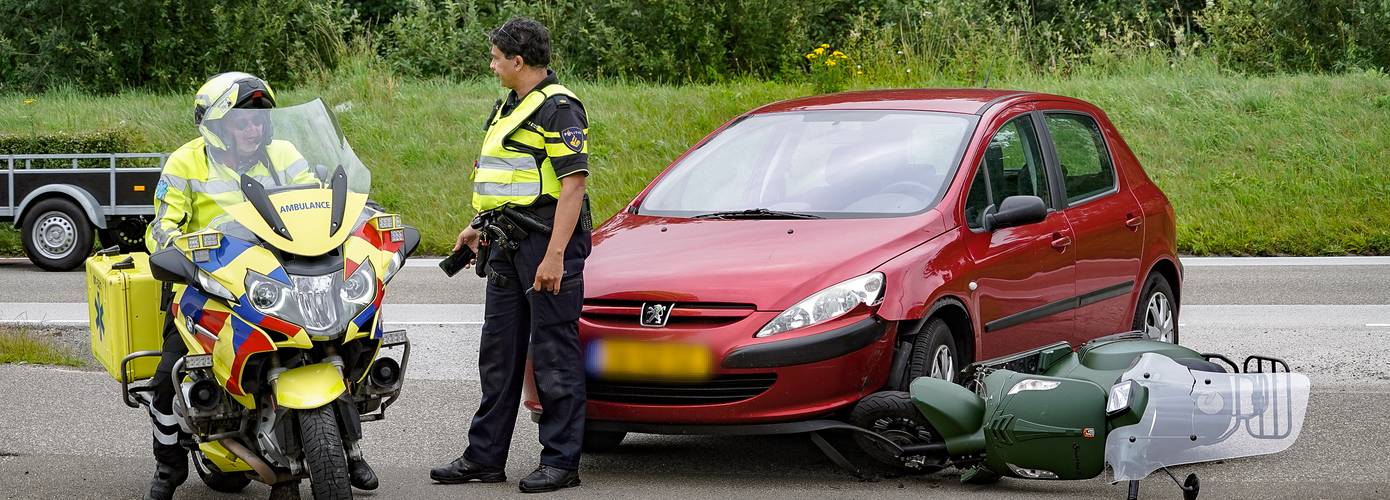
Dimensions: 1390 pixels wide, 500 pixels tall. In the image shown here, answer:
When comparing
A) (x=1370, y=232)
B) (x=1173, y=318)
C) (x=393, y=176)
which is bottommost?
(x=393, y=176)

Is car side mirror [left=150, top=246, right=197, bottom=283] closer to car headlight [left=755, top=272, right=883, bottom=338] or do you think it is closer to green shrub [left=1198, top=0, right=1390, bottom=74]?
car headlight [left=755, top=272, right=883, bottom=338]

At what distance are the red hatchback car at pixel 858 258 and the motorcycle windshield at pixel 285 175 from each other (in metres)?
1.09

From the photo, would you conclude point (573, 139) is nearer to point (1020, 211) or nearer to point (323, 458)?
point (323, 458)

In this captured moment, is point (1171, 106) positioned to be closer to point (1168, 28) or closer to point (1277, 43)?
point (1277, 43)

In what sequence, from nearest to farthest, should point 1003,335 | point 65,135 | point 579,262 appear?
point 579,262 → point 1003,335 → point 65,135

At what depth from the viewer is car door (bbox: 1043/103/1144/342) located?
6.62 m

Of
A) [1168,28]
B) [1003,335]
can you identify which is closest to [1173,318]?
[1003,335]

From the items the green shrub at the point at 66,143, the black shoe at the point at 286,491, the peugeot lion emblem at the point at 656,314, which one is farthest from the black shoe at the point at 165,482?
the green shrub at the point at 66,143

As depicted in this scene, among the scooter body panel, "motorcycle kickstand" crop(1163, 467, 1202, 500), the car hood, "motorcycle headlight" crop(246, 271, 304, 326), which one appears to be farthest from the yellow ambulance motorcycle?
"motorcycle kickstand" crop(1163, 467, 1202, 500)

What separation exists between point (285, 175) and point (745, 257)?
165 cm

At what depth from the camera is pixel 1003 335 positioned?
6.05m

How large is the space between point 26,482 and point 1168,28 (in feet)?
63.3

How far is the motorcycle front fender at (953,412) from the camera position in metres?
5.20

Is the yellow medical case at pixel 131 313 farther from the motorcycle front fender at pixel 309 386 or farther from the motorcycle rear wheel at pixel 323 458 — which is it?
the motorcycle rear wheel at pixel 323 458
